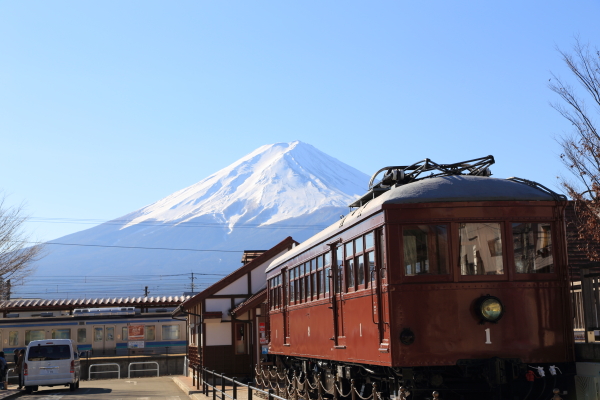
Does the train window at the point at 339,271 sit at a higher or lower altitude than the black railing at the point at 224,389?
higher

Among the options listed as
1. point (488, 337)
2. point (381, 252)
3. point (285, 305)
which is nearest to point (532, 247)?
point (488, 337)

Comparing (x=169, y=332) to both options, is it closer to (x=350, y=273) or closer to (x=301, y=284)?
(x=301, y=284)

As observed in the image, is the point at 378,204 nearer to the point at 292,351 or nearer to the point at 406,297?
the point at 406,297

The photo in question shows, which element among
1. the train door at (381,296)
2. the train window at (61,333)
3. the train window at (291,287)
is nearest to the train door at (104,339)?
the train window at (61,333)

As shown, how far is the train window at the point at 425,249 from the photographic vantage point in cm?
991

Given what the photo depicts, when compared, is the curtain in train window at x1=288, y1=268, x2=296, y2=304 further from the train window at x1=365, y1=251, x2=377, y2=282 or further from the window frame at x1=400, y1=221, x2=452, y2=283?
the window frame at x1=400, y1=221, x2=452, y2=283

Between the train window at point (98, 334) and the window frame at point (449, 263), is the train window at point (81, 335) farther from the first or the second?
the window frame at point (449, 263)

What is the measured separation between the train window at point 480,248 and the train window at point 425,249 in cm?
22

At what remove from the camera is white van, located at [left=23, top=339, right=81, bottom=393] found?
81.1 ft

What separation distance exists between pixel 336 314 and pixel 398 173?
248 cm

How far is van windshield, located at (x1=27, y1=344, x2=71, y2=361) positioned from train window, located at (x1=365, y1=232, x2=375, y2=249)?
17.2 metres

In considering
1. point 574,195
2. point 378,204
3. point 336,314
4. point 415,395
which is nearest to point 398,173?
point 378,204

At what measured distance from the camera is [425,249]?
10023mm

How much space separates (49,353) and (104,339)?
23.8 meters
